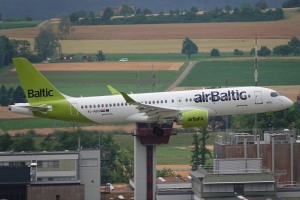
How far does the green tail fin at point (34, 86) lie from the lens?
102 meters

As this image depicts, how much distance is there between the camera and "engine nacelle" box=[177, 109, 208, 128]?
97500 millimetres

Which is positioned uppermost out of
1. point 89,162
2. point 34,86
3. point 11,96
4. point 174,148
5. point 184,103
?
point 34,86

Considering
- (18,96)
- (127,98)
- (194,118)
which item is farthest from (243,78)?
(127,98)

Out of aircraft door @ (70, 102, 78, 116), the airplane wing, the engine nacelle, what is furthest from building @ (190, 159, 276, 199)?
aircraft door @ (70, 102, 78, 116)

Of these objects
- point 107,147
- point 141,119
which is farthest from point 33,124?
point 141,119

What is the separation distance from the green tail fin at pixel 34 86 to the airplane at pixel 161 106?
0.07m

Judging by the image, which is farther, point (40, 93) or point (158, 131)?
point (158, 131)

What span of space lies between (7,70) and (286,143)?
8379 cm

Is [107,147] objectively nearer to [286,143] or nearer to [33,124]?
[33,124]

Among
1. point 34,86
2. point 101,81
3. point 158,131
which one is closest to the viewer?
point 158,131

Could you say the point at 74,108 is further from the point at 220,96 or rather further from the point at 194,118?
the point at 220,96

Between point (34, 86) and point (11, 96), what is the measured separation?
71.4 m

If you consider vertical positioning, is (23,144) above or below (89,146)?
above

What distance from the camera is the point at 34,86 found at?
4038 inches
